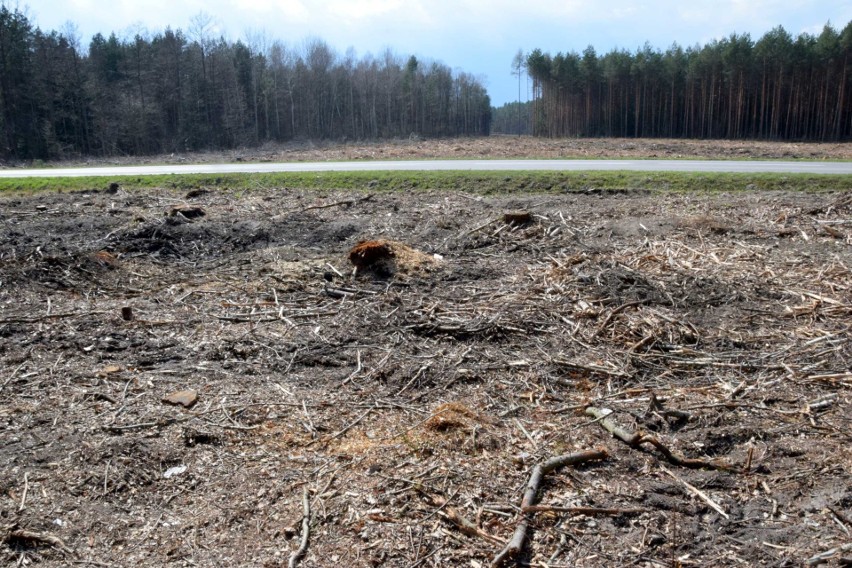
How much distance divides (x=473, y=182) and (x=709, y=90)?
41.1 metres

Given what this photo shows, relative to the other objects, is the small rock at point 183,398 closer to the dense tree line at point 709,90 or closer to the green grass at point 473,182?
the green grass at point 473,182

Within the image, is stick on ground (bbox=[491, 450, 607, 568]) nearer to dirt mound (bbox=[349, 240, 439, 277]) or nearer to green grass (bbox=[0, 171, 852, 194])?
dirt mound (bbox=[349, 240, 439, 277])

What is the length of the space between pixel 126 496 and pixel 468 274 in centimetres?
561

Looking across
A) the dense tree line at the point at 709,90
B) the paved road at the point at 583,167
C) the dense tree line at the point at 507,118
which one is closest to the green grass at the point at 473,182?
the paved road at the point at 583,167

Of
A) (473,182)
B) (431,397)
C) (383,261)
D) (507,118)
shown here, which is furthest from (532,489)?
(507,118)

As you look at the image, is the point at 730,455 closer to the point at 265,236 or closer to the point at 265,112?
the point at 265,236

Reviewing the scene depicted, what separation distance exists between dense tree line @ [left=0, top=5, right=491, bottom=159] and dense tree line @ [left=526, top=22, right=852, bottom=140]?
16.5 m

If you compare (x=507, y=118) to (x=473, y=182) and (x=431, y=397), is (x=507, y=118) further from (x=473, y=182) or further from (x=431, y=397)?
(x=431, y=397)

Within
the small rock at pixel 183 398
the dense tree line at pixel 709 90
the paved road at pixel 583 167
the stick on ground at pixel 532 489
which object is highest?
the dense tree line at pixel 709 90

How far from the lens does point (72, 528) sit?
3838 mm

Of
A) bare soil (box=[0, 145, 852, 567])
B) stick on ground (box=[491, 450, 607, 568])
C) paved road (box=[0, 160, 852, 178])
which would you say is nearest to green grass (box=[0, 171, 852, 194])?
paved road (box=[0, 160, 852, 178])

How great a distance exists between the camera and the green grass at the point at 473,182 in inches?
614

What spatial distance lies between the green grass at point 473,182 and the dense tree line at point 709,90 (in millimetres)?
33084

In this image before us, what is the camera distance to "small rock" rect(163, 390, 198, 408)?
538 centimetres
